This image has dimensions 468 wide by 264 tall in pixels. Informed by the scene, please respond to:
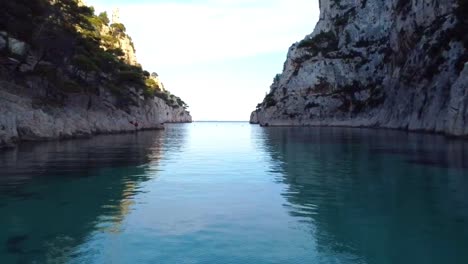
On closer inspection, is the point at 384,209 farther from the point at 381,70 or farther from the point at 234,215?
the point at 381,70

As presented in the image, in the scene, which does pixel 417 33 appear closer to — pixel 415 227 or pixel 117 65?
pixel 117 65

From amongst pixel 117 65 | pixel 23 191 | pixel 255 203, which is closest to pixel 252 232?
pixel 255 203

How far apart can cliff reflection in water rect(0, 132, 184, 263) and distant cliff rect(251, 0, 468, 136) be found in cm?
4106

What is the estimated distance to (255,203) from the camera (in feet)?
49.4

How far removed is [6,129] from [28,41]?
68.4ft

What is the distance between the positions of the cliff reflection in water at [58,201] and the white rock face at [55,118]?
10091 mm

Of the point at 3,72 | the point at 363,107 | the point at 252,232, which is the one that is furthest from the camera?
the point at 363,107

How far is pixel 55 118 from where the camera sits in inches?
1939

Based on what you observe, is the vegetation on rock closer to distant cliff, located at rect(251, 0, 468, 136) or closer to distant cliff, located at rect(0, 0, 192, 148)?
distant cliff, located at rect(0, 0, 192, 148)

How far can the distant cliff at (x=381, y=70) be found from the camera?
61.8 m

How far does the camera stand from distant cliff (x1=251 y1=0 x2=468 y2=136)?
6178 centimetres

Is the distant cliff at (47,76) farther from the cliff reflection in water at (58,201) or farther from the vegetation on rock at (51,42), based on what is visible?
the cliff reflection in water at (58,201)

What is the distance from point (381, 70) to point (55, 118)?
104m

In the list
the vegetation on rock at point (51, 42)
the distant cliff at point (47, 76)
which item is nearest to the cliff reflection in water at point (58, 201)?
the distant cliff at point (47, 76)
